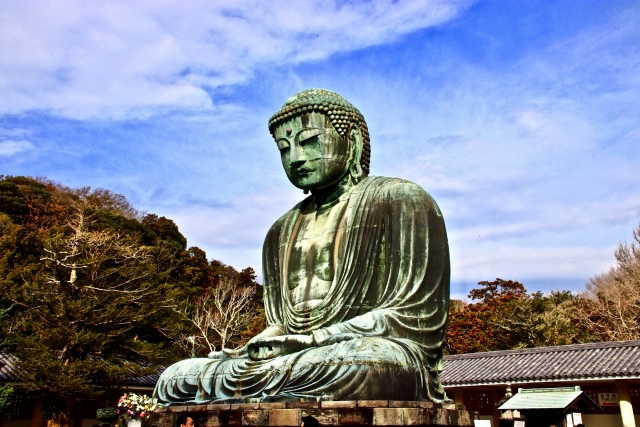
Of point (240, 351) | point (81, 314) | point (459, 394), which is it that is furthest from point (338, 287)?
point (459, 394)

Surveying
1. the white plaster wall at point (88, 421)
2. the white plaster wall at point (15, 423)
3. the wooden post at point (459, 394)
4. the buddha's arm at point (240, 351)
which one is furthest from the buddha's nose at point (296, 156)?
the white plaster wall at point (88, 421)

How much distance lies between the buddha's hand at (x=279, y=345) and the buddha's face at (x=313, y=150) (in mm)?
2117

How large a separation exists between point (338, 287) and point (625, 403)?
15.7m

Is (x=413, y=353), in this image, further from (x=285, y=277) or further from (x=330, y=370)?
(x=285, y=277)

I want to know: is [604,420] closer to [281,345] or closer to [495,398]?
[495,398]

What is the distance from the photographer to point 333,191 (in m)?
7.64

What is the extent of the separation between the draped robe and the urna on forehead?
0.75m

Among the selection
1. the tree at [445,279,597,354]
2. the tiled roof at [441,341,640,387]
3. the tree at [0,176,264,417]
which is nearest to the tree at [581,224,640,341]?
the tree at [445,279,597,354]

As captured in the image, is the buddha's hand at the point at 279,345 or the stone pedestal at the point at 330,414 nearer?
the stone pedestal at the point at 330,414

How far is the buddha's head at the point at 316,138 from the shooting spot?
24.2 feet

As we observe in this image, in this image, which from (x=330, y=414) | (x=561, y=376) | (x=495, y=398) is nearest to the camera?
(x=330, y=414)

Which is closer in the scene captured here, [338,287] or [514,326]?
[338,287]

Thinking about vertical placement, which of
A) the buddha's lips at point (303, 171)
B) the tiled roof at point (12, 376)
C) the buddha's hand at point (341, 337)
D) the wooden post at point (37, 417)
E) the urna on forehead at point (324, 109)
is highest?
the urna on forehead at point (324, 109)

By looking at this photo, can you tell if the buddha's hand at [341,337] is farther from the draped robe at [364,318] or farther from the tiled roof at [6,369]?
the tiled roof at [6,369]
